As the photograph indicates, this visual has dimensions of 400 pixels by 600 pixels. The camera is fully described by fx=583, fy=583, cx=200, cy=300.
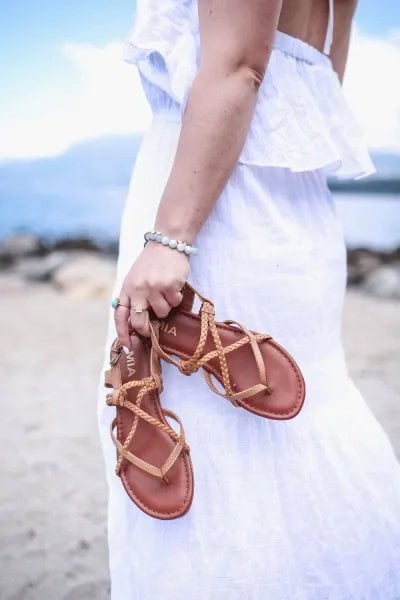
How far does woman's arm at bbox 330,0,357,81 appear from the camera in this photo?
4.34 feet

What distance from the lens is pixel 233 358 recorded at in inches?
40.1

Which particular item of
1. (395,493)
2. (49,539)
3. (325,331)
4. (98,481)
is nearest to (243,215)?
(325,331)

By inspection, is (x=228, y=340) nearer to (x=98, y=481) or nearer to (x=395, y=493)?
(x=395, y=493)

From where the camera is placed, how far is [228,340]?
40.2 inches

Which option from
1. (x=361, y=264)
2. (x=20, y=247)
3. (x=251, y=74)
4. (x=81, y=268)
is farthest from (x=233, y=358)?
(x=20, y=247)

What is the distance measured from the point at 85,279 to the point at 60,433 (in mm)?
4981

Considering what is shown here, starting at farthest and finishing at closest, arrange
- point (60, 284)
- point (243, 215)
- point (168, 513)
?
point (60, 284) < point (243, 215) < point (168, 513)

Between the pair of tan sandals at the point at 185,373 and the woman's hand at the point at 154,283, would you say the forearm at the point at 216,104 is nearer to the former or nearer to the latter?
the woman's hand at the point at 154,283

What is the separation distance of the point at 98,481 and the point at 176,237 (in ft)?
6.52

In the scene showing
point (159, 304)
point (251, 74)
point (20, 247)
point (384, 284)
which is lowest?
point (20, 247)

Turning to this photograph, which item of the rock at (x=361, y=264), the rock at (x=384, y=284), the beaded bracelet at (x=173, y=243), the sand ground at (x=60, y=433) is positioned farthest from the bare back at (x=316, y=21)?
the rock at (x=361, y=264)

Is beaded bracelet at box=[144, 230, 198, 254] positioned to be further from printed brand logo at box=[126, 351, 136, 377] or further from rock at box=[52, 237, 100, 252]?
rock at box=[52, 237, 100, 252]

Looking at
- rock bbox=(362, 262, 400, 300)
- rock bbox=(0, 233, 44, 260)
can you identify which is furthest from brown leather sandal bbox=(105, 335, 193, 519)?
rock bbox=(0, 233, 44, 260)

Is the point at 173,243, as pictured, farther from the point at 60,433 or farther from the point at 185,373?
the point at 60,433
